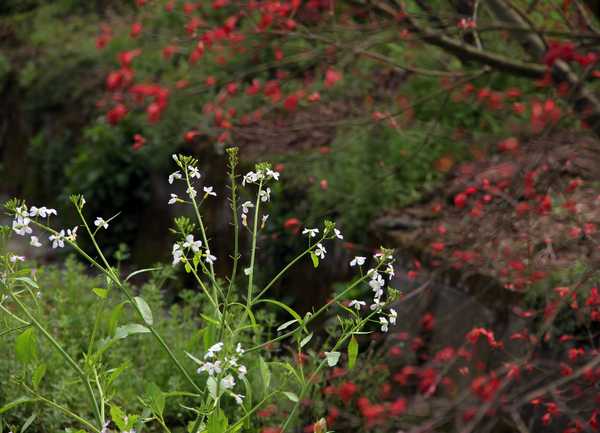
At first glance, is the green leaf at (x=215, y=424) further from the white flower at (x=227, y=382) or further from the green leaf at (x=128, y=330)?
the green leaf at (x=128, y=330)

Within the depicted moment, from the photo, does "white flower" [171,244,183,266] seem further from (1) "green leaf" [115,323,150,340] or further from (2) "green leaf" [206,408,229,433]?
(2) "green leaf" [206,408,229,433]

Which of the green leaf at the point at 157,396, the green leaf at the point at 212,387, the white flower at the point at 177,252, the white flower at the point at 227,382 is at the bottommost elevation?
the green leaf at the point at 157,396

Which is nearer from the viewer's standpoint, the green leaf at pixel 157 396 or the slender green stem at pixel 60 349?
the slender green stem at pixel 60 349

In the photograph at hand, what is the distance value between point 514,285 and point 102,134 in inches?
162

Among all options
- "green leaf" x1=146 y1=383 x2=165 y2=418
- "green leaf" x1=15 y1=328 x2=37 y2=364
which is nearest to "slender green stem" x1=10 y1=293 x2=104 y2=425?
"green leaf" x1=15 y1=328 x2=37 y2=364

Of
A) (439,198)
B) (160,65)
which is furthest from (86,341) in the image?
(160,65)

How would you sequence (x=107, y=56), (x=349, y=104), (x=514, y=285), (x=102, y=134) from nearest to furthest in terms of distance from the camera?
(x=514, y=285), (x=349, y=104), (x=102, y=134), (x=107, y=56)

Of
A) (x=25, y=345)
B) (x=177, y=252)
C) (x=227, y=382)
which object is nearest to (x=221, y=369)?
(x=227, y=382)

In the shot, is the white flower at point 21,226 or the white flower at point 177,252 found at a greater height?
the white flower at point 21,226

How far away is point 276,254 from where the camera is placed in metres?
5.45

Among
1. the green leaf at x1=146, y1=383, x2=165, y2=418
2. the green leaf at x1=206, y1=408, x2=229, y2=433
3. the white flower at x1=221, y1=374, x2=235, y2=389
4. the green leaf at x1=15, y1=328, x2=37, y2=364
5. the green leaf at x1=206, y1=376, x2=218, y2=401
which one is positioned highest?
the green leaf at x1=15, y1=328, x2=37, y2=364

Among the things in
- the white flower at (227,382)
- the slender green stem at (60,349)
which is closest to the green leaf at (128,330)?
the slender green stem at (60,349)

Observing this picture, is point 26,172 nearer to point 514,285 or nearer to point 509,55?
point 509,55

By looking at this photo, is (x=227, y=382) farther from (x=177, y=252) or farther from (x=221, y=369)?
(x=177, y=252)
